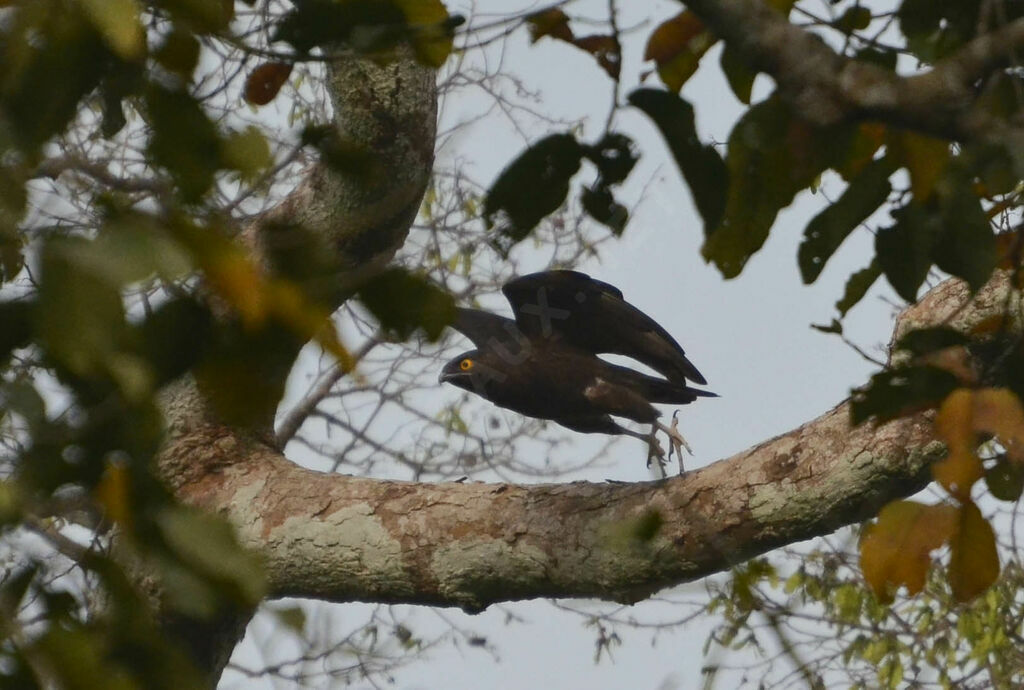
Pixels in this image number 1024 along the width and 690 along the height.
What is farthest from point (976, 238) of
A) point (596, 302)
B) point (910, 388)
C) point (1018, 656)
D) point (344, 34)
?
point (1018, 656)

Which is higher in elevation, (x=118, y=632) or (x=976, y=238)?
(x=976, y=238)

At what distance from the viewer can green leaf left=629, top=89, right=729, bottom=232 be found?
3.77 feet

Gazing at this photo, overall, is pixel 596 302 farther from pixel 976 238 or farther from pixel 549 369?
pixel 976 238

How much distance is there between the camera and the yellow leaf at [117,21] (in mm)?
730

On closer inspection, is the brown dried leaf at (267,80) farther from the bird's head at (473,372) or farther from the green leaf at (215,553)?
the bird's head at (473,372)

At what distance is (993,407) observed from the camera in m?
1.09

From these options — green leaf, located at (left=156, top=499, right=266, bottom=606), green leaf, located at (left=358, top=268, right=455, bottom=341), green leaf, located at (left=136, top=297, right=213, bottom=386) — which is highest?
green leaf, located at (left=358, top=268, right=455, bottom=341)

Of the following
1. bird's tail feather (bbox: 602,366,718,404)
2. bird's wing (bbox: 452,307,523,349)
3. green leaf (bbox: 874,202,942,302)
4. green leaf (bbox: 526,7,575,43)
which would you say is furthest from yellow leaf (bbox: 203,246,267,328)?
bird's wing (bbox: 452,307,523,349)

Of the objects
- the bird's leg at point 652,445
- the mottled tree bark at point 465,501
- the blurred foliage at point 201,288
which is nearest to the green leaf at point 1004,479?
the blurred foliage at point 201,288

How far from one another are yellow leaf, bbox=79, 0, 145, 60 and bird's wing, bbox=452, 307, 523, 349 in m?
2.95

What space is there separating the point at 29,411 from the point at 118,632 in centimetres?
16

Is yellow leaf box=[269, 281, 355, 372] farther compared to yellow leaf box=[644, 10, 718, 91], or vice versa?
yellow leaf box=[644, 10, 718, 91]

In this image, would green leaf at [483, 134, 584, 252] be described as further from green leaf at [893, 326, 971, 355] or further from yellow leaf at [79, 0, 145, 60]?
yellow leaf at [79, 0, 145, 60]

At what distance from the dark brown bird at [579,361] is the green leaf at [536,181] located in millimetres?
2026
